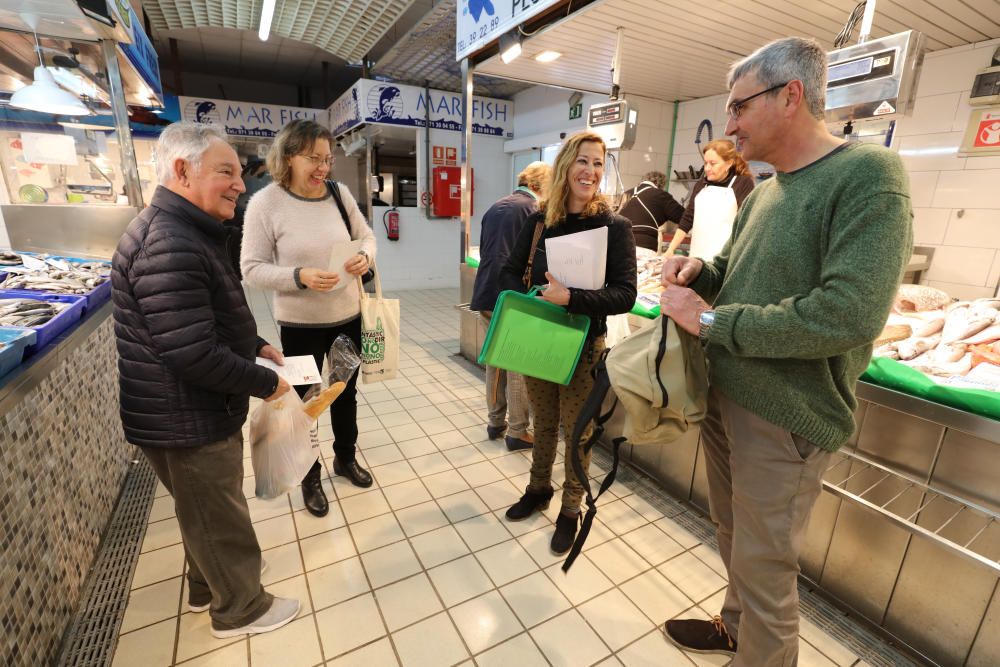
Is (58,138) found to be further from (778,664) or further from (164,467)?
(778,664)

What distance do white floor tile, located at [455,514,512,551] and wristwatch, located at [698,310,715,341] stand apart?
1.51 meters

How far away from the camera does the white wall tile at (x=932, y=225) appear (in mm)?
3741

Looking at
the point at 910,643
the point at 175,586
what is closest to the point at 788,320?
the point at 910,643

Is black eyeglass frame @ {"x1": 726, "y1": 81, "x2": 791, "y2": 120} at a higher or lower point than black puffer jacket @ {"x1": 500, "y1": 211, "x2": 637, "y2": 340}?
higher

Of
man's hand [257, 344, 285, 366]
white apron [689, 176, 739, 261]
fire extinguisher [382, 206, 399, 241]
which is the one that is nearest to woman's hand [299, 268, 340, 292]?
man's hand [257, 344, 285, 366]

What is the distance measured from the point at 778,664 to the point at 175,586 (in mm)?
2217

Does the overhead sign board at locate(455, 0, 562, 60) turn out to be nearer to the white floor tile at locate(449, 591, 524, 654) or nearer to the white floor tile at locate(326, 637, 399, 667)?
the white floor tile at locate(449, 591, 524, 654)

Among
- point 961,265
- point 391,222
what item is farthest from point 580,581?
point 391,222

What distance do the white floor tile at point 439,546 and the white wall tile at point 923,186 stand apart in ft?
14.1

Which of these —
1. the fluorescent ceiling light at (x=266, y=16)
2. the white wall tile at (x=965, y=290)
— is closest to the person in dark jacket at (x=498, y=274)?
the white wall tile at (x=965, y=290)

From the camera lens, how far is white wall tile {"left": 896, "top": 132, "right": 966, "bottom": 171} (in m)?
3.60

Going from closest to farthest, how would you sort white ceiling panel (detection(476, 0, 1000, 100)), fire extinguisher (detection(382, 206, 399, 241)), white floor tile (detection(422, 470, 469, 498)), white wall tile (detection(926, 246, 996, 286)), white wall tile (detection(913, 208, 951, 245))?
1. white floor tile (detection(422, 470, 469, 498))
2. white ceiling panel (detection(476, 0, 1000, 100))
3. white wall tile (detection(926, 246, 996, 286))
4. white wall tile (detection(913, 208, 951, 245))
5. fire extinguisher (detection(382, 206, 399, 241))

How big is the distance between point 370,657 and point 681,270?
171cm

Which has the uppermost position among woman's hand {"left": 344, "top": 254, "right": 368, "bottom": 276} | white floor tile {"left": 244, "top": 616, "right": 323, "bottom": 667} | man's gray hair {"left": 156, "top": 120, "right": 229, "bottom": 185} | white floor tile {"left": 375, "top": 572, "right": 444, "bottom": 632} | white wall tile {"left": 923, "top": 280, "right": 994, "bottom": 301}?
man's gray hair {"left": 156, "top": 120, "right": 229, "bottom": 185}
